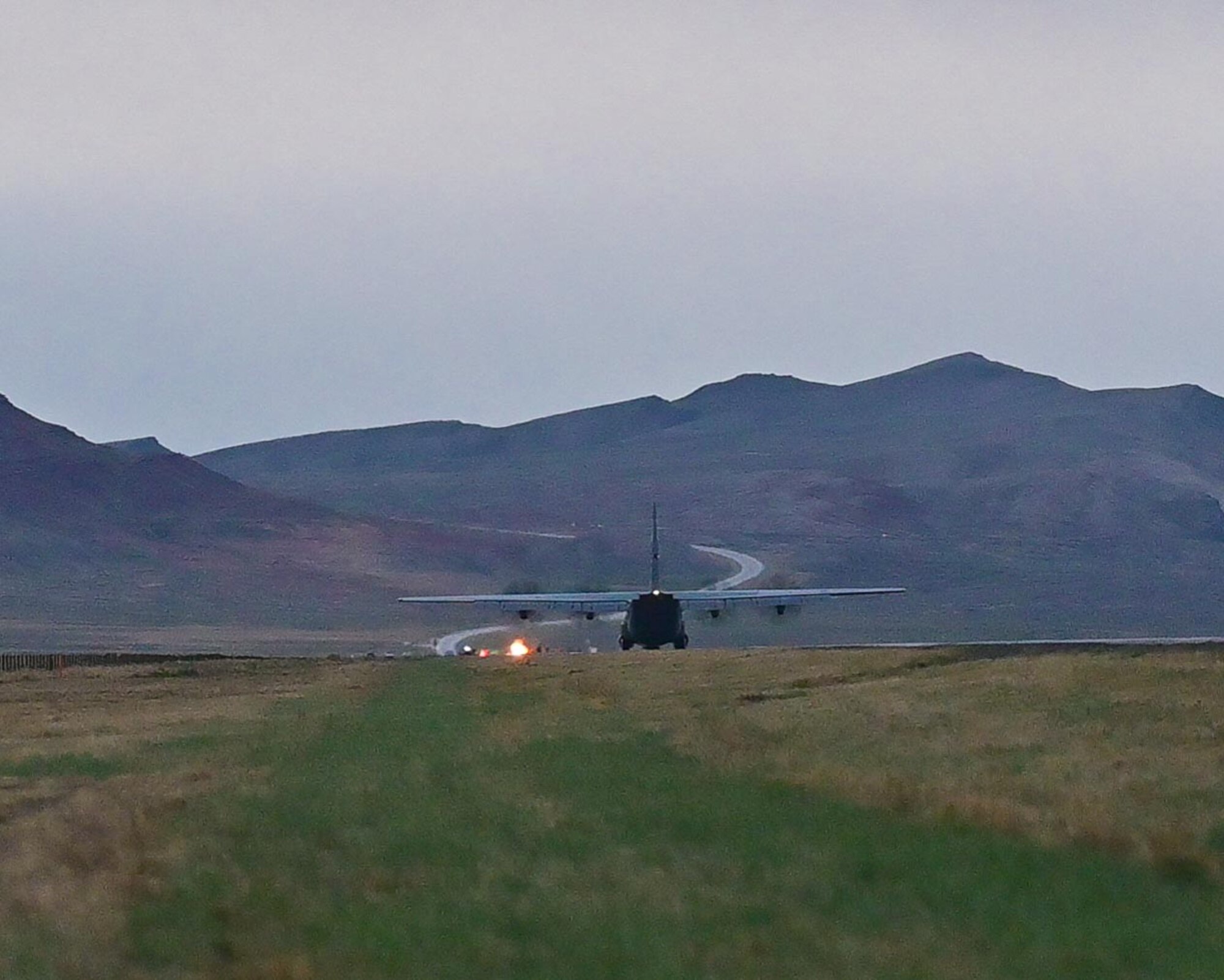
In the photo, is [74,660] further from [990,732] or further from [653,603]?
[990,732]

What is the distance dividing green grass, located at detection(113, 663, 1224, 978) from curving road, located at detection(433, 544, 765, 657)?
6888cm

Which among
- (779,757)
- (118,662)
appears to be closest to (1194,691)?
(779,757)

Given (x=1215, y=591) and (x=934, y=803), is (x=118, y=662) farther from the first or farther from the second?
(x=1215, y=591)

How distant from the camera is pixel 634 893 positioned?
1516cm

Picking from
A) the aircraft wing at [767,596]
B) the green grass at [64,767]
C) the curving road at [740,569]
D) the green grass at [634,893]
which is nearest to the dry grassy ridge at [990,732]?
the green grass at [634,893]

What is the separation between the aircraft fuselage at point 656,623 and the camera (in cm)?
8375

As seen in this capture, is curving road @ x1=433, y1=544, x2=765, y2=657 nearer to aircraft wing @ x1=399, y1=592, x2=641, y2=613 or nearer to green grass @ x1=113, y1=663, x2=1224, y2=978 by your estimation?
aircraft wing @ x1=399, y1=592, x2=641, y2=613

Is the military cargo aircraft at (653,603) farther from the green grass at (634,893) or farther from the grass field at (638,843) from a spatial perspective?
the green grass at (634,893)

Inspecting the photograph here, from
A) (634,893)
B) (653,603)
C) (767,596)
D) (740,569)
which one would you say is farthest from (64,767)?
(740,569)

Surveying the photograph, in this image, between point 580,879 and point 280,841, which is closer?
point 580,879

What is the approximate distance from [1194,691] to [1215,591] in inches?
6167

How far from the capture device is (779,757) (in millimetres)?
27156

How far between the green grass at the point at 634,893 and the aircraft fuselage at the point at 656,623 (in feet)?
196

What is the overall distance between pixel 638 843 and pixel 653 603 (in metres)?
65.7
